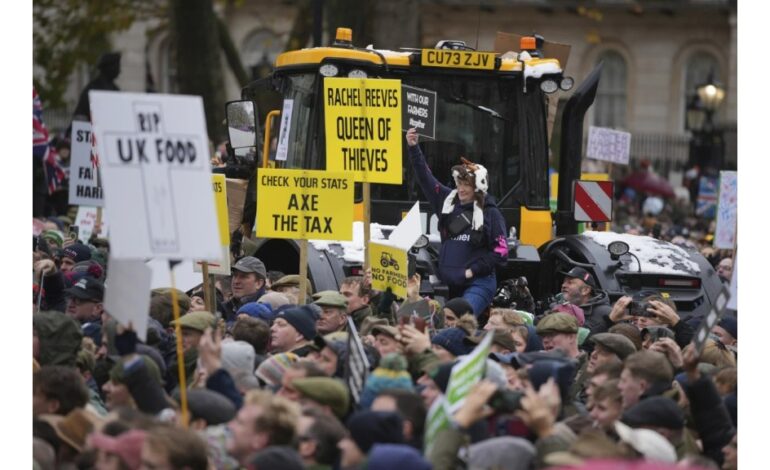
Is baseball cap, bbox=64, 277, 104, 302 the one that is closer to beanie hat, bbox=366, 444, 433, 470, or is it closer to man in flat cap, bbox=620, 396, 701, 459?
man in flat cap, bbox=620, 396, 701, 459

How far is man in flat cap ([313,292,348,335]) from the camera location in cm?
1074

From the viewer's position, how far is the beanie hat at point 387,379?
8031 mm

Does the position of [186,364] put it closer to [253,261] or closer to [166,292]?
[166,292]

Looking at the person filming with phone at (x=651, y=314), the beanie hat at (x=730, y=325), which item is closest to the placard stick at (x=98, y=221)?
the person filming with phone at (x=651, y=314)

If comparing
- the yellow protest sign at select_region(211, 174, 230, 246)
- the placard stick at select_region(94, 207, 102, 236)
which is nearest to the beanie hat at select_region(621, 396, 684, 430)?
the yellow protest sign at select_region(211, 174, 230, 246)

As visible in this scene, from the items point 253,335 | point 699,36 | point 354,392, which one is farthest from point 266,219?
point 699,36

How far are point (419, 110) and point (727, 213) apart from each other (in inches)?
91.1

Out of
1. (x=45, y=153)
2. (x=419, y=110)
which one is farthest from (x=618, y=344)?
(x=45, y=153)

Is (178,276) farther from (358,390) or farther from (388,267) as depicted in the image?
(358,390)

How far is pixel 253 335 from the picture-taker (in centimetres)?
960

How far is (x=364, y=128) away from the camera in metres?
12.4

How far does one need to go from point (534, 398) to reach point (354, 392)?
1.20m

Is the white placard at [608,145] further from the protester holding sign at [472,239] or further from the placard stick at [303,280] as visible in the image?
the placard stick at [303,280]

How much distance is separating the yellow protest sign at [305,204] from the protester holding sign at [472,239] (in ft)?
3.52
